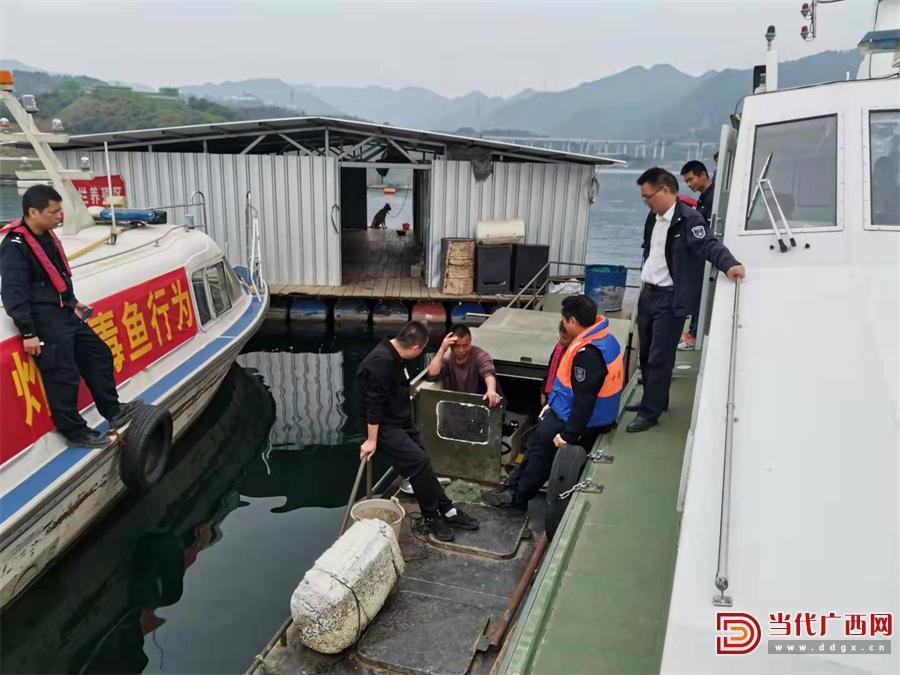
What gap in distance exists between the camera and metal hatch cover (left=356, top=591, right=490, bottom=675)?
3.69m

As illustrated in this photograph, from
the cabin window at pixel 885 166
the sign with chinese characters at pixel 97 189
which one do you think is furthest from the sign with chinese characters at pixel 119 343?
the sign with chinese characters at pixel 97 189

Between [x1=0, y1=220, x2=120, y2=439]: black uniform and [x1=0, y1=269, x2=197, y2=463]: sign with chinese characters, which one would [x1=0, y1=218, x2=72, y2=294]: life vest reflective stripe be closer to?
[x1=0, y1=220, x2=120, y2=439]: black uniform

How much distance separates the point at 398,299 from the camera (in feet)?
44.7

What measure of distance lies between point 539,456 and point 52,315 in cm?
382

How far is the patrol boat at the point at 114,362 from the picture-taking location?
4.87m

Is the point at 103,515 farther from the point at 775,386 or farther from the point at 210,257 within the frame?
the point at 775,386

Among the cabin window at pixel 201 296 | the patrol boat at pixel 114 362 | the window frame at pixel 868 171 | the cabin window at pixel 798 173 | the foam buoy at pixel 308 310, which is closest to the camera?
the window frame at pixel 868 171

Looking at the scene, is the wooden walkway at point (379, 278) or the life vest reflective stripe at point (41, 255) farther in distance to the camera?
the wooden walkway at point (379, 278)

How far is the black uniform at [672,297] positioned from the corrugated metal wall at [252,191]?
9.44 m

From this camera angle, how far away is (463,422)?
555 cm

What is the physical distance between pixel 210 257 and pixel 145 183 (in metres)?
5.54

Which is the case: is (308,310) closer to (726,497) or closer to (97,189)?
(97,189)

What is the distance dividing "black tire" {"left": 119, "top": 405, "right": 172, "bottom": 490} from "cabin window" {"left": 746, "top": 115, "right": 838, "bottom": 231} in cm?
519

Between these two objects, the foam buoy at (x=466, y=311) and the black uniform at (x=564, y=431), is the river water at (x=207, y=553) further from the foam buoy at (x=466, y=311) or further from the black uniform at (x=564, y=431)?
the foam buoy at (x=466, y=311)
